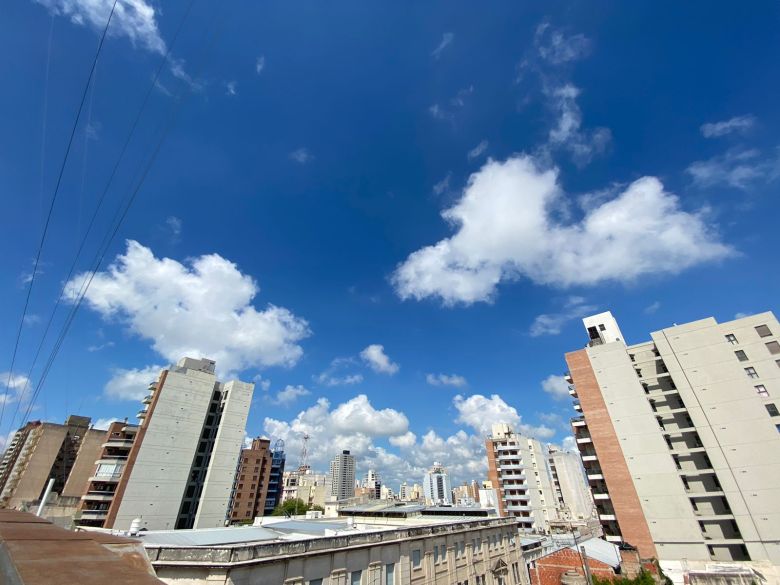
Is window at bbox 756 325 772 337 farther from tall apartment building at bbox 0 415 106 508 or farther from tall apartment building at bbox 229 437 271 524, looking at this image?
tall apartment building at bbox 0 415 106 508

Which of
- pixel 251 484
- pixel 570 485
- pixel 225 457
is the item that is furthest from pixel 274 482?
pixel 570 485

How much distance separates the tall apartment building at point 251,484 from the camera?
311 ft

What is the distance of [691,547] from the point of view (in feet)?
156

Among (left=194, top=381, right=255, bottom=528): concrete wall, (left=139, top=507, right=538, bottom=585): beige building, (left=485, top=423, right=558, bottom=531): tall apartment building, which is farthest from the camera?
(left=485, top=423, right=558, bottom=531): tall apartment building

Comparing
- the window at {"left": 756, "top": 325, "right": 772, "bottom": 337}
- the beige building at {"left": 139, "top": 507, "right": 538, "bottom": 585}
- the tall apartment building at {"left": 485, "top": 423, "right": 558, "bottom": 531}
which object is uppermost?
the window at {"left": 756, "top": 325, "right": 772, "bottom": 337}

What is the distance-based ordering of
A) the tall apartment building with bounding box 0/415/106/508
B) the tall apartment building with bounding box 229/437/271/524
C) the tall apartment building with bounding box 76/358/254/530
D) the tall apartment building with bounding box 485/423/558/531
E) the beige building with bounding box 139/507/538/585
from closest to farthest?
1. the beige building with bounding box 139/507/538/585
2. the tall apartment building with bounding box 76/358/254/530
3. the tall apartment building with bounding box 0/415/106/508
4. the tall apartment building with bounding box 485/423/558/531
5. the tall apartment building with bounding box 229/437/271/524

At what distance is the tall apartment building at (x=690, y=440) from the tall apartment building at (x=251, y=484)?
83.9 m

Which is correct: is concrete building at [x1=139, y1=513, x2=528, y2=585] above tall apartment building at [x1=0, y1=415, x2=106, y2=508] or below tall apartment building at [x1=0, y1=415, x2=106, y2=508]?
below

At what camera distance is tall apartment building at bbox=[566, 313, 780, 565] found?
46.6 meters

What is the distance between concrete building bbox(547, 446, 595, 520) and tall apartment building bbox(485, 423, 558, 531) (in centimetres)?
3602

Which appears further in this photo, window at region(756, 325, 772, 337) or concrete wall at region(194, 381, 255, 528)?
concrete wall at region(194, 381, 255, 528)

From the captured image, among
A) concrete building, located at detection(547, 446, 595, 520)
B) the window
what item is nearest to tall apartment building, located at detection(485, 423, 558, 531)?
concrete building, located at detection(547, 446, 595, 520)

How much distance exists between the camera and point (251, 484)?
323 feet

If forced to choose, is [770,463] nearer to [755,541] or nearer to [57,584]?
[755,541]
